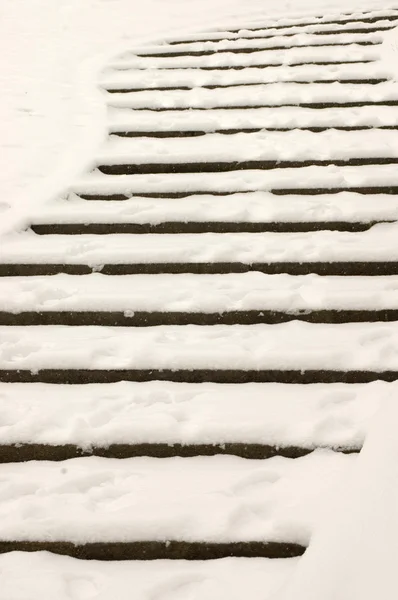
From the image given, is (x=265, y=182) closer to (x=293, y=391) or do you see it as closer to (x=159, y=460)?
(x=293, y=391)

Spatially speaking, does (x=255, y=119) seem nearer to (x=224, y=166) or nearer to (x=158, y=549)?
(x=224, y=166)

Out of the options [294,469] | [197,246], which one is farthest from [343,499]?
[197,246]

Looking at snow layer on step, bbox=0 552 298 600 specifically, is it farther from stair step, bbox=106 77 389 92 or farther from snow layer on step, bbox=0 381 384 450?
stair step, bbox=106 77 389 92

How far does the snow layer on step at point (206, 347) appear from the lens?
6.07 ft

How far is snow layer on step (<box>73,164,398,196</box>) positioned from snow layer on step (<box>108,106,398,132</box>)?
1.35ft

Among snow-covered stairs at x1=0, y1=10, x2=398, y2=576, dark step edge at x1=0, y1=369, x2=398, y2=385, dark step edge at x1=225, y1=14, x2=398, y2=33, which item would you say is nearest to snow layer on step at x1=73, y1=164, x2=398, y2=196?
snow-covered stairs at x1=0, y1=10, x2=398, y2=576

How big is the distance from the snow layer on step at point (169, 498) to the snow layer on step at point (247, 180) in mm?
1321

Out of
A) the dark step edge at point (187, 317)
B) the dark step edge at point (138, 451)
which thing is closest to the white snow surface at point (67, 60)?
the dark step edge at point (187, 317)

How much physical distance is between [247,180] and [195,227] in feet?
1.27

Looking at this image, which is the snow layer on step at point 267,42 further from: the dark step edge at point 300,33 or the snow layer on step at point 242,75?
the snow layer on step at point 242,75

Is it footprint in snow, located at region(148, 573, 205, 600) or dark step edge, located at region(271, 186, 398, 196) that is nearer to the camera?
footprint in snow, located at region(148, 573, 205, 600)

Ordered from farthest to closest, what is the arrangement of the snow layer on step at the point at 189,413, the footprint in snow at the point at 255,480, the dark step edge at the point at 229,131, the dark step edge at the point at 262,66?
the dark step edge at the point at 262,66 → the dark step edge at the point at 229,131 → the snow layer on step at the point at 189,413 → the footprint in snow at the point at 255,480

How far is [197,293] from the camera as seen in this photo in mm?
2094

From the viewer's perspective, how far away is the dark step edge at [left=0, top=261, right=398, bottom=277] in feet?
7.08
